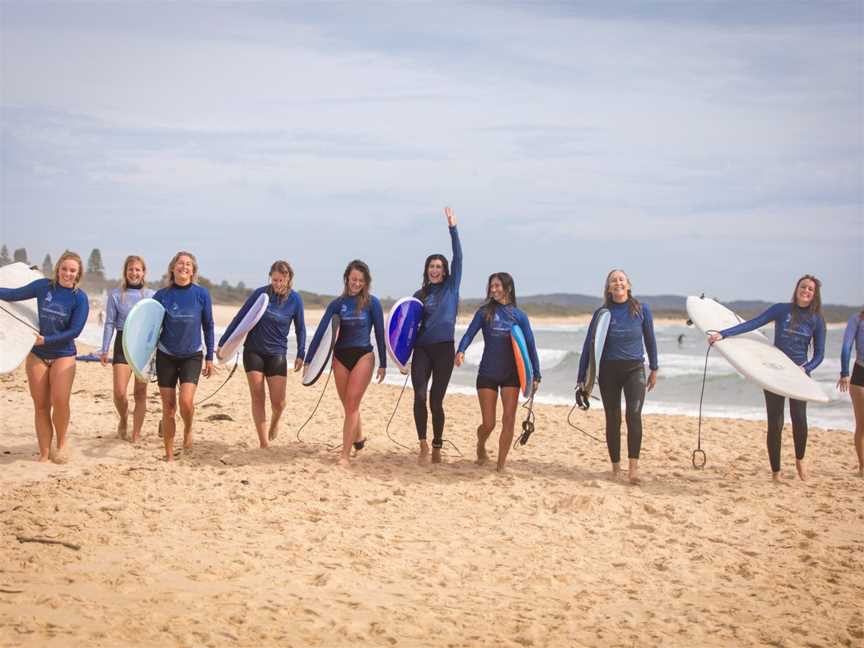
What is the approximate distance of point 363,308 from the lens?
7.22 metres

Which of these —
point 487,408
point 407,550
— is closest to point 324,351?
point 487,408

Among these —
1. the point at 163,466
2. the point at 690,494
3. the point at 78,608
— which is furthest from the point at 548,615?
the point at 163,466

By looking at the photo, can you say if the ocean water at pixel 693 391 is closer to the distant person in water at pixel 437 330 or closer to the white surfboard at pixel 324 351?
the distant person in water at pixel 437 330

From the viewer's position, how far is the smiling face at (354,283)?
732 centimetres

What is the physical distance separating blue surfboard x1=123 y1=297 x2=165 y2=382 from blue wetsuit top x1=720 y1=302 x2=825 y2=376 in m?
4.96

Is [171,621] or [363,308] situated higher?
[363,308]

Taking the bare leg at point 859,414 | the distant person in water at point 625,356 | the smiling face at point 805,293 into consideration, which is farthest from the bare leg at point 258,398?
the bare leg at point 859,414

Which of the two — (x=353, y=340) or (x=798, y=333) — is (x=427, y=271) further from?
(x=798, y=333)

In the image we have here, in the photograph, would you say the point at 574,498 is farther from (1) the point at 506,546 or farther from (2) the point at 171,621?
(2) the point at 171,621

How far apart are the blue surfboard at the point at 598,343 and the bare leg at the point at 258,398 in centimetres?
278

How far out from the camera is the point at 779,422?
730cm

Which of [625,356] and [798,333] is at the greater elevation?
[798,333]

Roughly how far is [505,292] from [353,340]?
134 cm

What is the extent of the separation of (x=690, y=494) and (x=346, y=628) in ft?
12.8
